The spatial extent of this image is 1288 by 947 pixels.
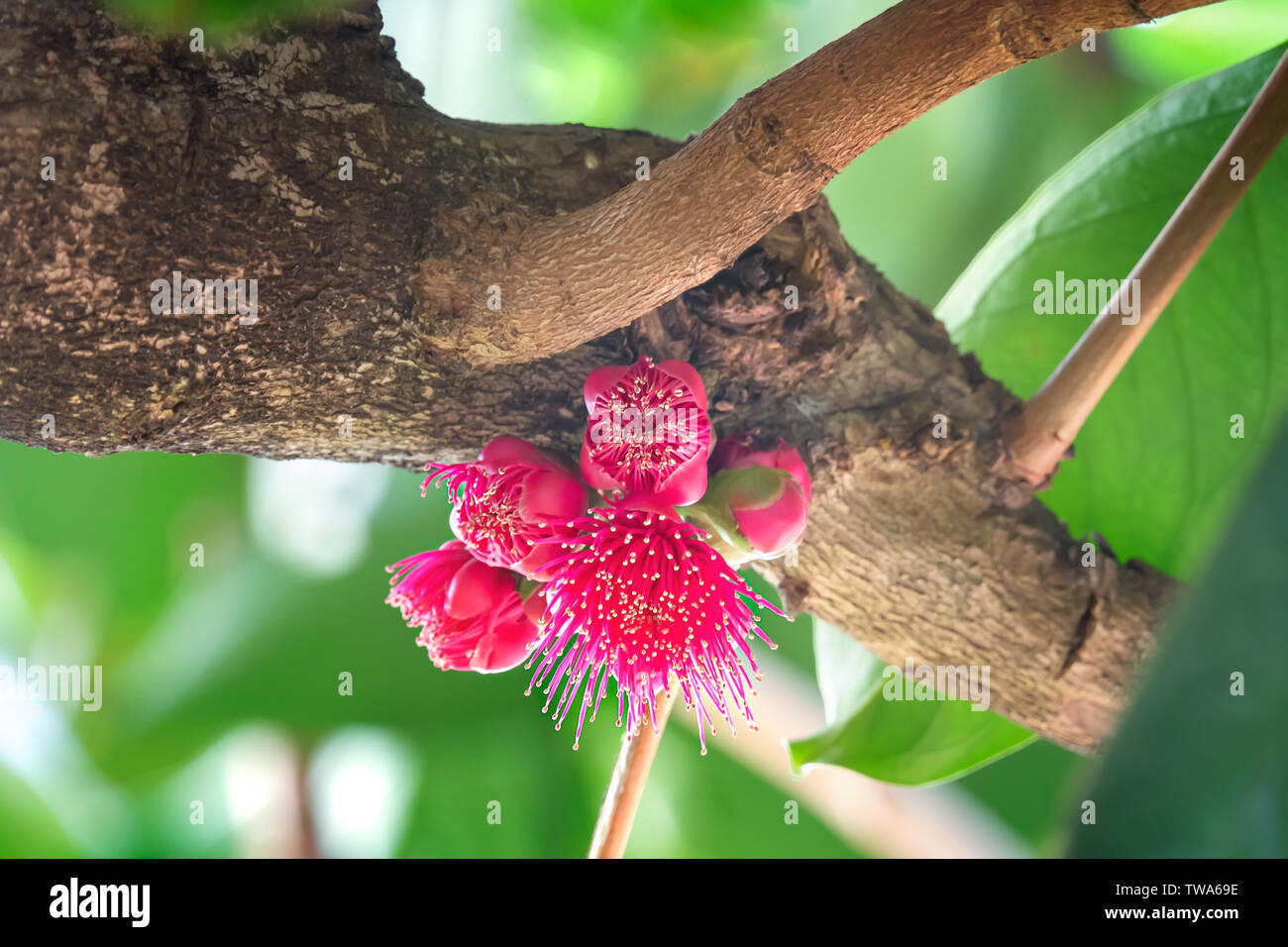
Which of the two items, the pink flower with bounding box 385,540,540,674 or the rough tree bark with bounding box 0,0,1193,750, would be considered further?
the pink flower with bounding box 385,540,540,674

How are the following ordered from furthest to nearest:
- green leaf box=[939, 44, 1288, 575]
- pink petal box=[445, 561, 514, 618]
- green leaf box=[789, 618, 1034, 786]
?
green leaf box=[789, 618, 1034, 786], green leaf box=[939, 44, 1288, 575], pink petal box=[445, 561, 514, 618]

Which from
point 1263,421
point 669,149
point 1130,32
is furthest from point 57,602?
point 1130,32

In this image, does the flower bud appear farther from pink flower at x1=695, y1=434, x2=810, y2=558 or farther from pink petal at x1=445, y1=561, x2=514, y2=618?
pink petal at x1=445, y1=561, x2=514, y2=618

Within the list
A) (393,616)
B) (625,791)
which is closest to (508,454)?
(625,791)

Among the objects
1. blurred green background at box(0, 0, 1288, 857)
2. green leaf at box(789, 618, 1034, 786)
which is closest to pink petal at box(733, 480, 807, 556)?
green leaf at box(789, 618, 1034, 786)

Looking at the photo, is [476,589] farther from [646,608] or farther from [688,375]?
[688,375]
